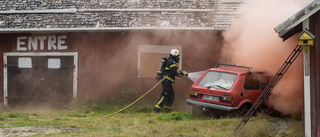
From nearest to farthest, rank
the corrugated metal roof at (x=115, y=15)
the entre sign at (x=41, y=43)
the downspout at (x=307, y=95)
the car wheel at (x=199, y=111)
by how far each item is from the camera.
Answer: the downspout at (x=307, y=95)
the car wheel at (x=199, y=111)
the corrugated metal roof at (x=115, y=15)
the entre sign at (x=41, y=43)

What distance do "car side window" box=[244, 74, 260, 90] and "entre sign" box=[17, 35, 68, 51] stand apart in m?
7.47

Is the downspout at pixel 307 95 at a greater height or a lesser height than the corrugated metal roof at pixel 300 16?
lesser

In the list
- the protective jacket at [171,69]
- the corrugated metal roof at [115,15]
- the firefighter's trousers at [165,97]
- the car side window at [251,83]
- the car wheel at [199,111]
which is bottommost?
the car wheel at [199,111]

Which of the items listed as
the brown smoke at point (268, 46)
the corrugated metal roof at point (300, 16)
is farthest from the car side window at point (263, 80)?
the corrugated metal roof at point (300, 16)

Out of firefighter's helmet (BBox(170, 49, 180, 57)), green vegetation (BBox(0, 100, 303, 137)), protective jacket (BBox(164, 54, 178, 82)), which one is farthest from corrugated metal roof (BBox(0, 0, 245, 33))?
green vegetation (BBox(0, 100, 303, 137))

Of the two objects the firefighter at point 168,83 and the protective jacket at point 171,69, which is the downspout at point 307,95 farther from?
the protective jacket at point 171,69

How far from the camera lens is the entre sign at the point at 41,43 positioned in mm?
15133

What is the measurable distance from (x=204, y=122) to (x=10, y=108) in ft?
27.1

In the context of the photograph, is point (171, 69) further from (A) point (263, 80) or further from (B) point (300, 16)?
(B) point (300, 16)

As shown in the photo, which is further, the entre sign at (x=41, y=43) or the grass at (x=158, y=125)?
the entre sign at (x=41, y=43)

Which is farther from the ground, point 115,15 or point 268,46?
point 115,15

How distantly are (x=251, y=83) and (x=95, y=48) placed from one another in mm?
6541

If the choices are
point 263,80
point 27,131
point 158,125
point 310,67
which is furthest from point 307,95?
point 27,131

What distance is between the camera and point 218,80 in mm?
11047
